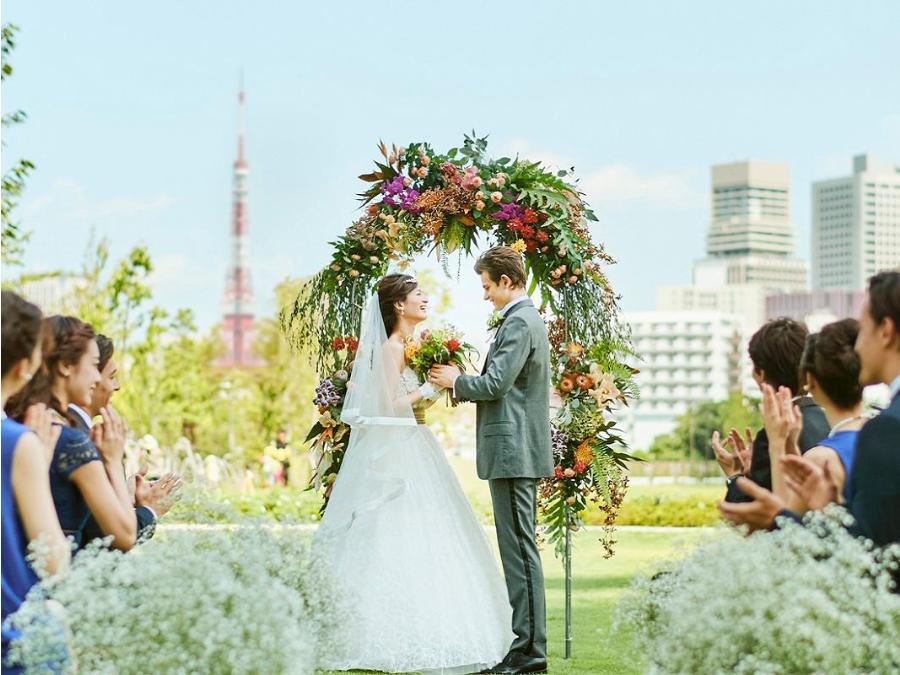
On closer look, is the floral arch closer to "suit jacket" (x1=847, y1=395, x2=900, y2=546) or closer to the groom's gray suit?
the groom's gray suit

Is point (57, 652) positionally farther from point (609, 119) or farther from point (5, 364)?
point (609, 119)

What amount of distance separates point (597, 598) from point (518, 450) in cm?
559

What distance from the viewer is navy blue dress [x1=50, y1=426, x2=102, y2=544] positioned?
4.11m

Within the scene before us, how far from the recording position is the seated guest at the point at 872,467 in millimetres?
3537

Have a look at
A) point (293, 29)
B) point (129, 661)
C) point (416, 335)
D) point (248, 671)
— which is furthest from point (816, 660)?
point (293, 29)

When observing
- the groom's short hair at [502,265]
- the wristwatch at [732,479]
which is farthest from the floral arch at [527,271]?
the wristwatch at [732,479]

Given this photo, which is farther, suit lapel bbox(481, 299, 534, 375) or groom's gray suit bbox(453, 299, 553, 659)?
suit lapel bbox(481, 299, 534, 375)

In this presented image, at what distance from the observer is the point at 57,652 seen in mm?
3746

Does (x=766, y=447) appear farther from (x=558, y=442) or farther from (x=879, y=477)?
(x=558, y=442)

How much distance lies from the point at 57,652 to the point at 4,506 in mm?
441

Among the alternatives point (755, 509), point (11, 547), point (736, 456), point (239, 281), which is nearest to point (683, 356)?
point (239, 281)

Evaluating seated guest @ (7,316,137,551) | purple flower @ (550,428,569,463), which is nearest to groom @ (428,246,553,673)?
purple flower @ (550,428,569,463)

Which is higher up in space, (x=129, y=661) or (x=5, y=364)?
(x=5, y=364)

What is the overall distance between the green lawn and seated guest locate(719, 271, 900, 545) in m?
0.34
